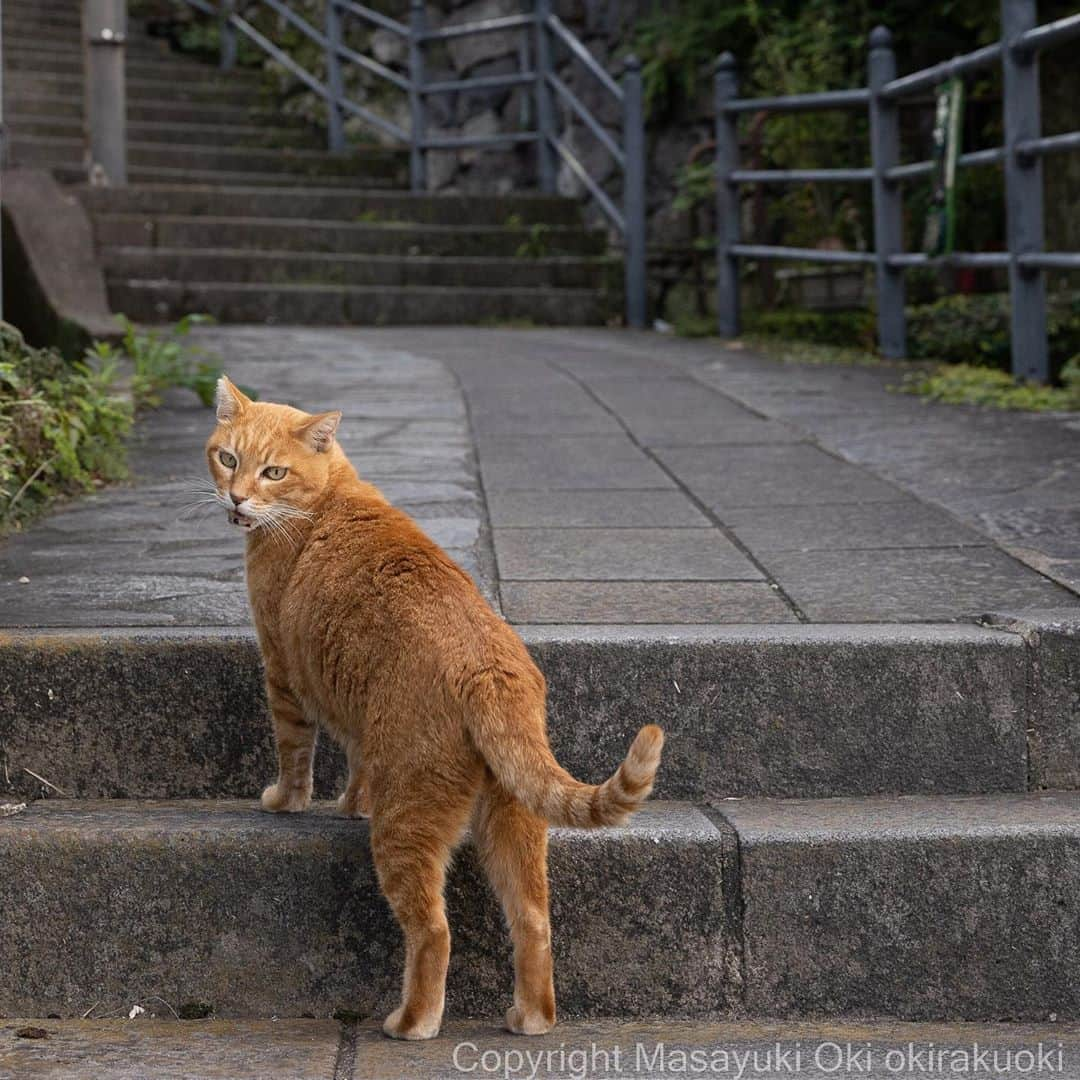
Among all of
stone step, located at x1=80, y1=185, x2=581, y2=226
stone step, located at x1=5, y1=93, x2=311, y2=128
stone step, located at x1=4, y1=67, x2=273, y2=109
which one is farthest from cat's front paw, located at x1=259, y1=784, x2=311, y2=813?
stone step, located at x1=4, y1=67, x2=273, y2=109

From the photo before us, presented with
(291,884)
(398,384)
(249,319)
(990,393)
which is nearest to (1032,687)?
(291,884)

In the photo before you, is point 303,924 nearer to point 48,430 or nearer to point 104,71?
point 48,430

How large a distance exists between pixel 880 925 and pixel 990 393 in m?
3.46

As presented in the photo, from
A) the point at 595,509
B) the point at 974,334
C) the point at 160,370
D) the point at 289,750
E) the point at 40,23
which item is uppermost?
the point at 40,23

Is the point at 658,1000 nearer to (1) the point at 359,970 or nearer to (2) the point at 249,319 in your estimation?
(1) the point at 359,970

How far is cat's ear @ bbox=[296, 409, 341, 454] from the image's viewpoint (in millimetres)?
2389

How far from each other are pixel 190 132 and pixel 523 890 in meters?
9.65

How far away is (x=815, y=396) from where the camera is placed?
5.45 metres

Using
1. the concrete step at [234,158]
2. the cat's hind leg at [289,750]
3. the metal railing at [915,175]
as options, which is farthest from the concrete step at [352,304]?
the cat's hind leg at [289,750]

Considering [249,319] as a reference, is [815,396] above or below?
below

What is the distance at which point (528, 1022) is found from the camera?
1990 mm

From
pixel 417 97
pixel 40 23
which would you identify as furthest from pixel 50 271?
pixel 40 23

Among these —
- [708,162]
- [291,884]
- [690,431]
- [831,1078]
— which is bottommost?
[831,1078]

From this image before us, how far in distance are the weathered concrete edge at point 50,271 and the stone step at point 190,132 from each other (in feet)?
13.1
